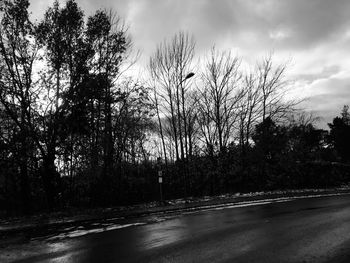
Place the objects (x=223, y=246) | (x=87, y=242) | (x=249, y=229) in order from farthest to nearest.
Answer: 1. (x=249, y=229)
2. (x=87, y=242)
3. (x=223, y=246)

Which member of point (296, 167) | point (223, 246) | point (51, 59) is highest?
point (51, 59)

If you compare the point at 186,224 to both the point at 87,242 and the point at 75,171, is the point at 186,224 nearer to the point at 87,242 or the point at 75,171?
the point at 87,242

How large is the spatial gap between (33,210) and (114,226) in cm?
1181

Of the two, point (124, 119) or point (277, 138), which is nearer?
point (124, 119)

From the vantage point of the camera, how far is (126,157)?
92.7ft

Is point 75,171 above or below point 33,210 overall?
above

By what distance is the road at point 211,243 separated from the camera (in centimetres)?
783

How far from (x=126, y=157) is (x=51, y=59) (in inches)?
330

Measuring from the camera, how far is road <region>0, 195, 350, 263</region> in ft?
25.7

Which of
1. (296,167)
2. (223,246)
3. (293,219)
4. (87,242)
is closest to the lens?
(223,246)

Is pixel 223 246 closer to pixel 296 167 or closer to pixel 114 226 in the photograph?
pixel 114 226

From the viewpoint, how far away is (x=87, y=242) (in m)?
10.4

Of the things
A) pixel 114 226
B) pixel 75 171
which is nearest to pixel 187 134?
pixel 75 171

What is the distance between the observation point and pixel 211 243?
9328 mm
